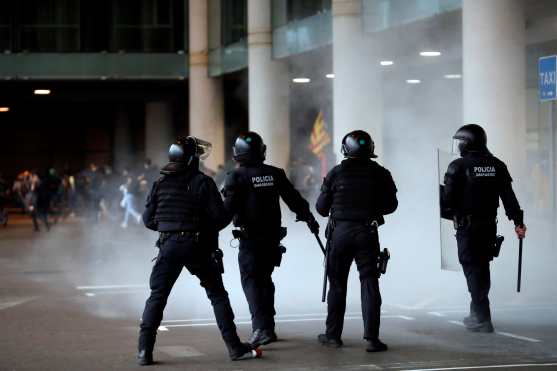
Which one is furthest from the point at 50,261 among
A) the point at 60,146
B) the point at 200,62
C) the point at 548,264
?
the point at 60,146

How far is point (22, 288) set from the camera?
1467cm

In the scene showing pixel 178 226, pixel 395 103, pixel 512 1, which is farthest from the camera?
pixel 395 103

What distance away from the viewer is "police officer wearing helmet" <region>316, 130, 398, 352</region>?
901 cm

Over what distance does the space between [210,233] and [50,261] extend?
11.1m

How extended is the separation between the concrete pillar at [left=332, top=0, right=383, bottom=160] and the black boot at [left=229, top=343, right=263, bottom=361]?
1252 centimetres

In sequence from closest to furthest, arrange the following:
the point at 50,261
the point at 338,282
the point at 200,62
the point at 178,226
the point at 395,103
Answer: the point at 178,226
the point at 338,282
the point at 50,261
the point at 395,103
the point at 200,62

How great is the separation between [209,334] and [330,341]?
1361 millimetres

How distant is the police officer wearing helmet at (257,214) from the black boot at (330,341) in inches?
16.4

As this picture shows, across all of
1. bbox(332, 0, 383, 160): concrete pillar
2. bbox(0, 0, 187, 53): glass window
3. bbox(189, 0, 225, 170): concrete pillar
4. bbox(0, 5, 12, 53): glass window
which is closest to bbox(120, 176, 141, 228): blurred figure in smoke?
bbox(189, 0, 225, 170): concrete pillar

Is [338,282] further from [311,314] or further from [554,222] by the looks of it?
[554,222]

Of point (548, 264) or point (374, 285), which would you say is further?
point (548, 264)

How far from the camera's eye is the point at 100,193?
104 ft

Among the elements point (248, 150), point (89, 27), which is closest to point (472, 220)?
point (248, 150)

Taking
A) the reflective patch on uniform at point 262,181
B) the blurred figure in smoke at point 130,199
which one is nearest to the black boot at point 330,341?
the reflective patch on uniform at point 262,181
